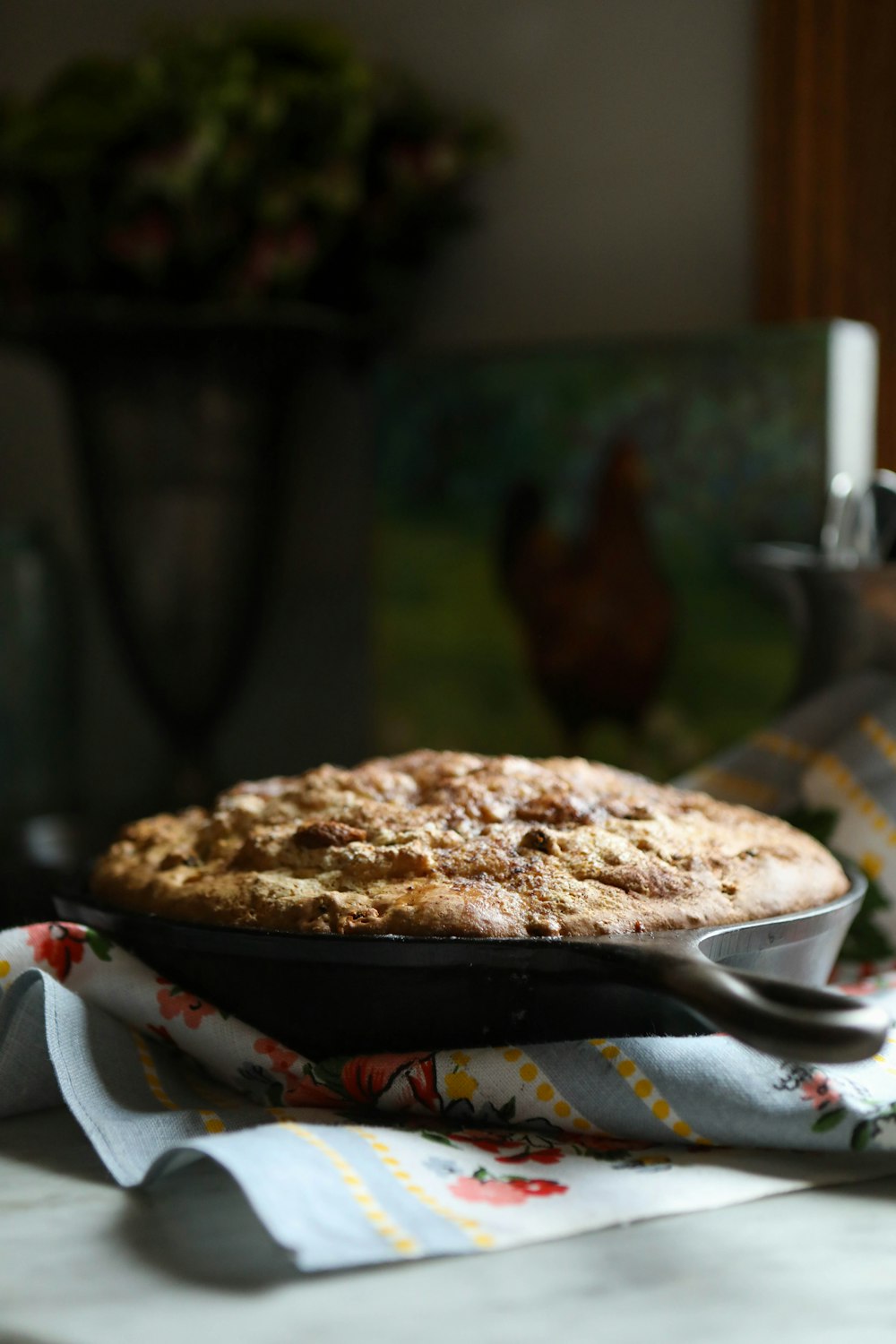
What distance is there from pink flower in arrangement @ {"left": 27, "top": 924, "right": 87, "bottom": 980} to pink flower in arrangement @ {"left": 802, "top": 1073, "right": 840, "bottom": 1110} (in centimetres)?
27

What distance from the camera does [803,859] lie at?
1.74ft

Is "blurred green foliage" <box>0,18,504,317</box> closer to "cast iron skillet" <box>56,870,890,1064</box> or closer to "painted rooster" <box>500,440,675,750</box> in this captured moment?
"painted rooster" <box>500,440,675,750</box>

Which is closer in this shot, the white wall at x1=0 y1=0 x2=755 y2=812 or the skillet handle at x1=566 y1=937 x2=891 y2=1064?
the skillet handle at x1=566 y1=937 x2=891 y2=1064

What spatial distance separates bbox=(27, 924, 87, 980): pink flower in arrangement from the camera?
1.73 feet

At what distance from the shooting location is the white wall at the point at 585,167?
5.67 ft

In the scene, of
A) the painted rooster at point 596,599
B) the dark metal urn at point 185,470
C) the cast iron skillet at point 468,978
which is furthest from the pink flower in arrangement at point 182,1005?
the dark metal urn at point 185,470

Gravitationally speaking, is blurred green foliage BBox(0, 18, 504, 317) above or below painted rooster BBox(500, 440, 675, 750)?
above

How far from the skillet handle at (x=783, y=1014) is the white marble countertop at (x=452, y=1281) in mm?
64

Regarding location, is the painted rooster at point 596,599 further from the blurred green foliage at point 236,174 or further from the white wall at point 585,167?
the blurred green foliage at point 236,174

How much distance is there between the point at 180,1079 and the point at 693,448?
4.01ft

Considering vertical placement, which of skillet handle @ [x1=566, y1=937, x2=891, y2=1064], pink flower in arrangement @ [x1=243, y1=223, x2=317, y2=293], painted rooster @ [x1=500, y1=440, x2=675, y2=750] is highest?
pink flower in arrangement @ [x1=243, y1=223, x2=317, y2=293]

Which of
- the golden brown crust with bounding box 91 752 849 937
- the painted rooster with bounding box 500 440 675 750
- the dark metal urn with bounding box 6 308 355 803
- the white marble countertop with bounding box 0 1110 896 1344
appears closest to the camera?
the white marble countertop with bounding box 0 1110 896 1344

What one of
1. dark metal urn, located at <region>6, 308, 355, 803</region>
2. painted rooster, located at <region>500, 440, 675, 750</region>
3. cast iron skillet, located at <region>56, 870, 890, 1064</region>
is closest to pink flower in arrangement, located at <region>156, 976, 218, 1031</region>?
cast iron skillet, located at <region>56, 870, 890, 1064</region>

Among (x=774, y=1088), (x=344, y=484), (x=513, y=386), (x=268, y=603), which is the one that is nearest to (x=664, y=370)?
(x=513, y=386)
